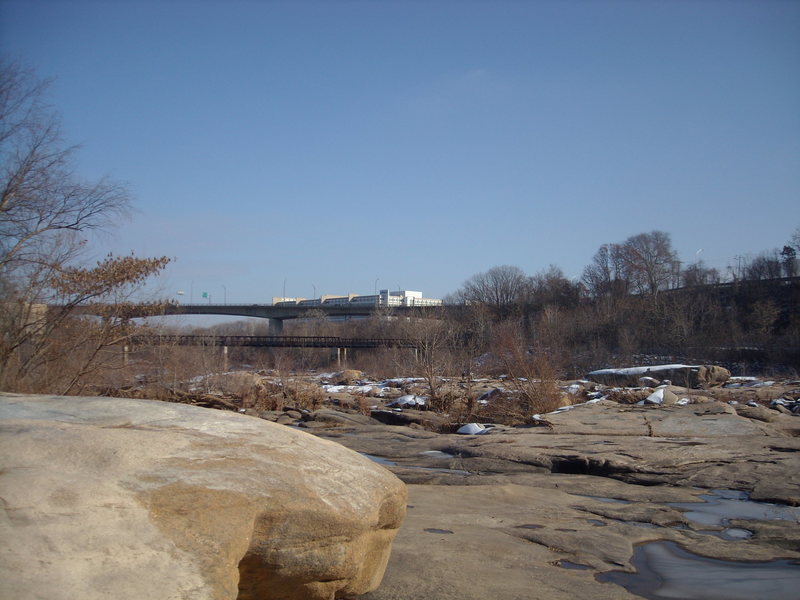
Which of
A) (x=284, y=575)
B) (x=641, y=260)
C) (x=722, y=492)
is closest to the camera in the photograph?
(x=284, y=575)

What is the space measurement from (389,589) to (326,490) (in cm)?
140

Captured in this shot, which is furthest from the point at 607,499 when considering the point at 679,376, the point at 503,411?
the point at 679,376

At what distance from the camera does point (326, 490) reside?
498 centimetres

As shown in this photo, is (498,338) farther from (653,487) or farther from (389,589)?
(389,589)

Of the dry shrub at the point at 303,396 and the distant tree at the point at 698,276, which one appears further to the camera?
the distant tree at the point at 698,276

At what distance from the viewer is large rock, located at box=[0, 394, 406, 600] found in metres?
3.63


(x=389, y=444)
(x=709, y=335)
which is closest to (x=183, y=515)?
(x=389, y=444)

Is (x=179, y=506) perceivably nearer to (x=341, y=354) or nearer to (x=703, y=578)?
(x=703, y=578)

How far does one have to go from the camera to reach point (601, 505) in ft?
34.1

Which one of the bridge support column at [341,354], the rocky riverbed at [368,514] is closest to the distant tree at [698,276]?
the bridge support column at [341,354]

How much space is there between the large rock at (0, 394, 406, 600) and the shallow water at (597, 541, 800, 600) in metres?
2.69

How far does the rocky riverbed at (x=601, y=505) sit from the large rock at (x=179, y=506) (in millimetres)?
1012

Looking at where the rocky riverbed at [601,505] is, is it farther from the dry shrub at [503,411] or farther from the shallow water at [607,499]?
the dry shrub at [503,411]

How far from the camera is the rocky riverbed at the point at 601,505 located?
6.38 m
